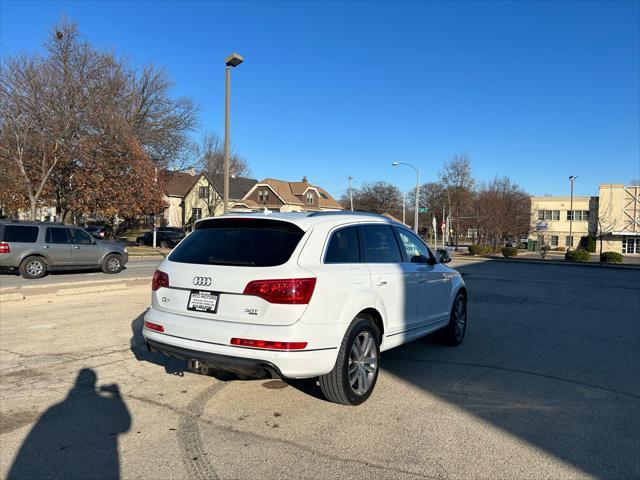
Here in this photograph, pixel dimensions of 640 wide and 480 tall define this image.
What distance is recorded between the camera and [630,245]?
63.3 m

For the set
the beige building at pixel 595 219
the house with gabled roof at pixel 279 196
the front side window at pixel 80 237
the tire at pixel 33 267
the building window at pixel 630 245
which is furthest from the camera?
the building window at pixel 630 245

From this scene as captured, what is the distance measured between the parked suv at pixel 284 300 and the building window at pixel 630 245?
229 feet

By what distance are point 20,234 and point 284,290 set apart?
14646 mm

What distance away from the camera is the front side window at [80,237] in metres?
16.6

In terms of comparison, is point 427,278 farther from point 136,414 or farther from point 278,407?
point 136,414

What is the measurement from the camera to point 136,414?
423 centimetres

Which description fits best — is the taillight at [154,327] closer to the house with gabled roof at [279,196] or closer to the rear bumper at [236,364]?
the rear bumper at [236,364]

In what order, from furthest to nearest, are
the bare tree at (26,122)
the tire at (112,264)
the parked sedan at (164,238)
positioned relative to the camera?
the parked sedan at (164,238) → the bare tree at (26,122) → the tire at (112,264)

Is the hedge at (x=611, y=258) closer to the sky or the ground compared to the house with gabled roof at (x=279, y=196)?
closer to the ground

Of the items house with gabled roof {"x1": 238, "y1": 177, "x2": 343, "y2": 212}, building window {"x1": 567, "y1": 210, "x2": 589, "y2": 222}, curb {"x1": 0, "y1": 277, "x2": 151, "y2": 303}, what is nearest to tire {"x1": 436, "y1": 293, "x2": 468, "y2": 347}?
curb {"x1": 0, "y1": 277, "x2": 151, "y2": 303}

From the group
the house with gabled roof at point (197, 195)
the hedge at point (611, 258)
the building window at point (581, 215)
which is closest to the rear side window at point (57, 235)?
the house with gabled roof at point (197, 195)

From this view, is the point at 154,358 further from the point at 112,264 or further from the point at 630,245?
the point at 630,245

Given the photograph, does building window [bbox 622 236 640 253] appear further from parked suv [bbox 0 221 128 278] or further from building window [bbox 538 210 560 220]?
parked suv [bbox 0 221 128 278]

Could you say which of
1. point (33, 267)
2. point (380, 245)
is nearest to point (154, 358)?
point (380, 245)
